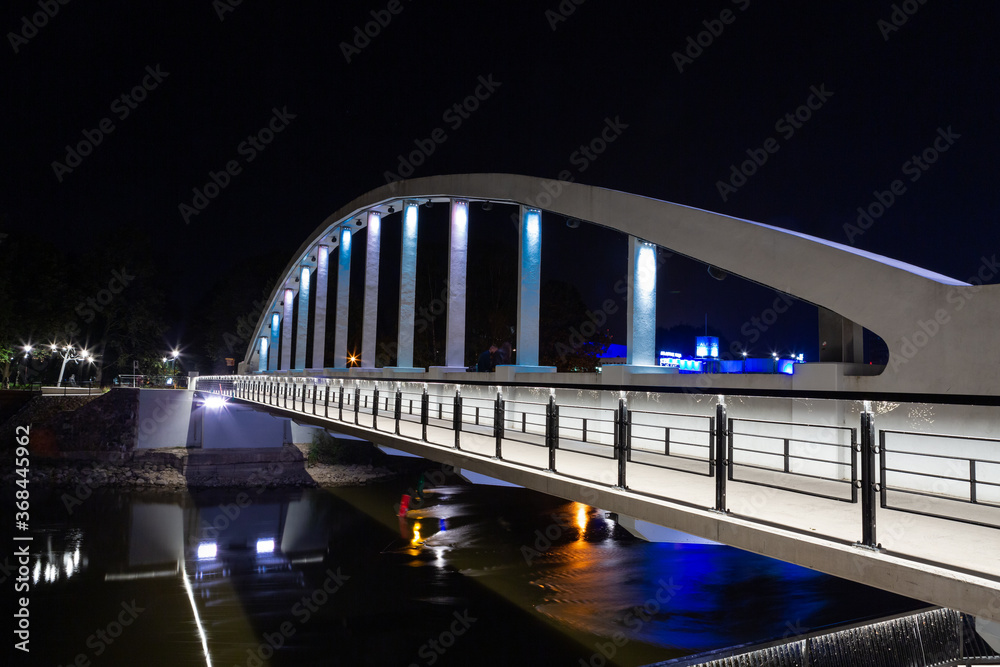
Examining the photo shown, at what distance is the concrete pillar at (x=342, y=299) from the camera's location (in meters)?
Result: 30.6

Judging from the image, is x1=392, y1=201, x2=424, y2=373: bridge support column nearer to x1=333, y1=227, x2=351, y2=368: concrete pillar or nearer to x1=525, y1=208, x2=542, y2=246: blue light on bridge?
x1=525, y1=208, x2=542, y2=246: blue light on bridge

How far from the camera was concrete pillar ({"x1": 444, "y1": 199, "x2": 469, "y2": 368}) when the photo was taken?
18.6 metres

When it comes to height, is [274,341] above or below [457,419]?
above

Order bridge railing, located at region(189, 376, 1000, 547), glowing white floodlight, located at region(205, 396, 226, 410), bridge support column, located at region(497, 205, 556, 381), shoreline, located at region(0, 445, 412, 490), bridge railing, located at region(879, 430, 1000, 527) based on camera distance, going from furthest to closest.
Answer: glowing white floodlight, located at region(205, 396, 226, 410) → shoreline, located at region(0, 445, 412, 490) → bridge support column, located at region(497, 205, 556, 381) → bridge railing, located at region(879, 430, 1000, 527) → bridge railing, located at region(189, 376, 1000, 547)

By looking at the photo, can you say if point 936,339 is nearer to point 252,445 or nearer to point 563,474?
point 563,474

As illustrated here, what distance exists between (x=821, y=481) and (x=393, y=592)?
45.7 ft

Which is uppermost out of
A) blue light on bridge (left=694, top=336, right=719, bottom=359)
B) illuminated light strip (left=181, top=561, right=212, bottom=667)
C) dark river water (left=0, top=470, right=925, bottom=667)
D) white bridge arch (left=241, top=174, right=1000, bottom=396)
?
blue light on bridge (left=694, top=336, right=719, bottom=359)

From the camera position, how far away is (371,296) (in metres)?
27.4

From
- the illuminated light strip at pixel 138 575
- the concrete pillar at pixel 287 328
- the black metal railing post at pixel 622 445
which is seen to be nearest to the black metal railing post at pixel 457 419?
the black metal railing post at pixel 622 445

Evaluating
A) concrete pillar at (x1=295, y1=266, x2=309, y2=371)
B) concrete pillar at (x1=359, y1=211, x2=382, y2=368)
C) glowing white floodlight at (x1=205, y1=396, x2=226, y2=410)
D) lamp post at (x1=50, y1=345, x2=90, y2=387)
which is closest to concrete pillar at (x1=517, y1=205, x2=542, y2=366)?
concrete pillar at (x1=359, y1=211, x2=382, y2=368)

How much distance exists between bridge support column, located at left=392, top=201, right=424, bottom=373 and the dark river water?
602cm

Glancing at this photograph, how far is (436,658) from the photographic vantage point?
1370 centimetres

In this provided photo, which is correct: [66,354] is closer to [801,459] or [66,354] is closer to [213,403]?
[213,403]

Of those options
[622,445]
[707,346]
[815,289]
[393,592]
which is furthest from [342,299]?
[707,346]
